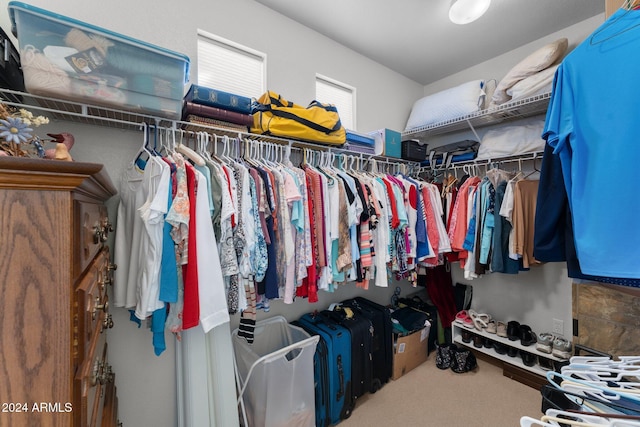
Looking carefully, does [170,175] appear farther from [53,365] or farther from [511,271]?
[511,271]

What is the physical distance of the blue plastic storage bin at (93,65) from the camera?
0.93 meters

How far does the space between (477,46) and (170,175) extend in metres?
2.84

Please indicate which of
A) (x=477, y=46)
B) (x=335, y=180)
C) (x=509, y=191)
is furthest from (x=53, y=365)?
(x=477, y=46)

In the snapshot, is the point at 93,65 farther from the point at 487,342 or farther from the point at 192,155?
the point at 487,342

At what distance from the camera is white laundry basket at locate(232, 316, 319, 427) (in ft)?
4.74

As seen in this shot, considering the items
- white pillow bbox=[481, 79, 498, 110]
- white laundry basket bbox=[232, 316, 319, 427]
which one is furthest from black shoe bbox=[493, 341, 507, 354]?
white pillow bbox=[481, 79, 498, 110]

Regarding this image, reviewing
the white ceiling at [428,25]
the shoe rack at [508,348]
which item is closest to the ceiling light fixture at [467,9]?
the white ceiling at [428,25]

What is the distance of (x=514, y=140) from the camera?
2193mm

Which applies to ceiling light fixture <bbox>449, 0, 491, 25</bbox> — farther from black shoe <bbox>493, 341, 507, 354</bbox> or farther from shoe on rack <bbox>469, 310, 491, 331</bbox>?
black shoe <bbox>493, 341, 507, 354</bbox>

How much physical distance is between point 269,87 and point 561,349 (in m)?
3.03

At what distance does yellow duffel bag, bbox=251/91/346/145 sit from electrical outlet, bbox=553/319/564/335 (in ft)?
7.99

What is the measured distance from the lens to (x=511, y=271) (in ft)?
6.68

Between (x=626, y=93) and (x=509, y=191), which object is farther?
(x=509, y=191)

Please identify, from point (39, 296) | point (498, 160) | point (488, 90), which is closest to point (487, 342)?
point (498, 160)
